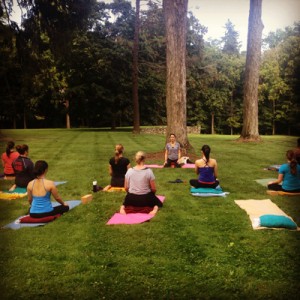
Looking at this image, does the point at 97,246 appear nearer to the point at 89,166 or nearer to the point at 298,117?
the point at 89,166

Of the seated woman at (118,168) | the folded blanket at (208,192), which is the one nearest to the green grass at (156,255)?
the folded blanket at (208,192)

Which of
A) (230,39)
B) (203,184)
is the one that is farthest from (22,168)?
(230,39)

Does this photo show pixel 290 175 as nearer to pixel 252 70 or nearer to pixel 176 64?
Result: pixel 176 64

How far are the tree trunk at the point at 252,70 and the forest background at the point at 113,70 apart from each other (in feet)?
30.6

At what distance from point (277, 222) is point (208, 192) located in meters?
2.76

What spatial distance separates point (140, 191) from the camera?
7434 millimetres

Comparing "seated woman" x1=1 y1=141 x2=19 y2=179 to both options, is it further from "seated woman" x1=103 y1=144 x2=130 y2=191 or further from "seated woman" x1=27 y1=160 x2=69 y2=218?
"seated woman" x1=27 y1=160 x2=69 y2=218

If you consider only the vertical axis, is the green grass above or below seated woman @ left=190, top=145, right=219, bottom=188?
below

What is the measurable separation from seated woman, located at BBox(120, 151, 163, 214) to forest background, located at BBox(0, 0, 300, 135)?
45.2 ft

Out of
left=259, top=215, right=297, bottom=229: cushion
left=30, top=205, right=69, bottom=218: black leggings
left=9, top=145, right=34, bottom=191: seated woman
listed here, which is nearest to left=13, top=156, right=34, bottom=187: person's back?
left=9, top=145, right=34, bottom=191: seated woman

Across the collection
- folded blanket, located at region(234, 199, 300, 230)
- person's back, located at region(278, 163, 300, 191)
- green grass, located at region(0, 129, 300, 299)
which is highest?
person's back, located at region(278, 163, 300, 191)

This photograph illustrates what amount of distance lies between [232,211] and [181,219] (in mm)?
1172

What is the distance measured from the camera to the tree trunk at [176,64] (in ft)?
47.5

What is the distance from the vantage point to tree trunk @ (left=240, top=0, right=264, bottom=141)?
21.4 meters
